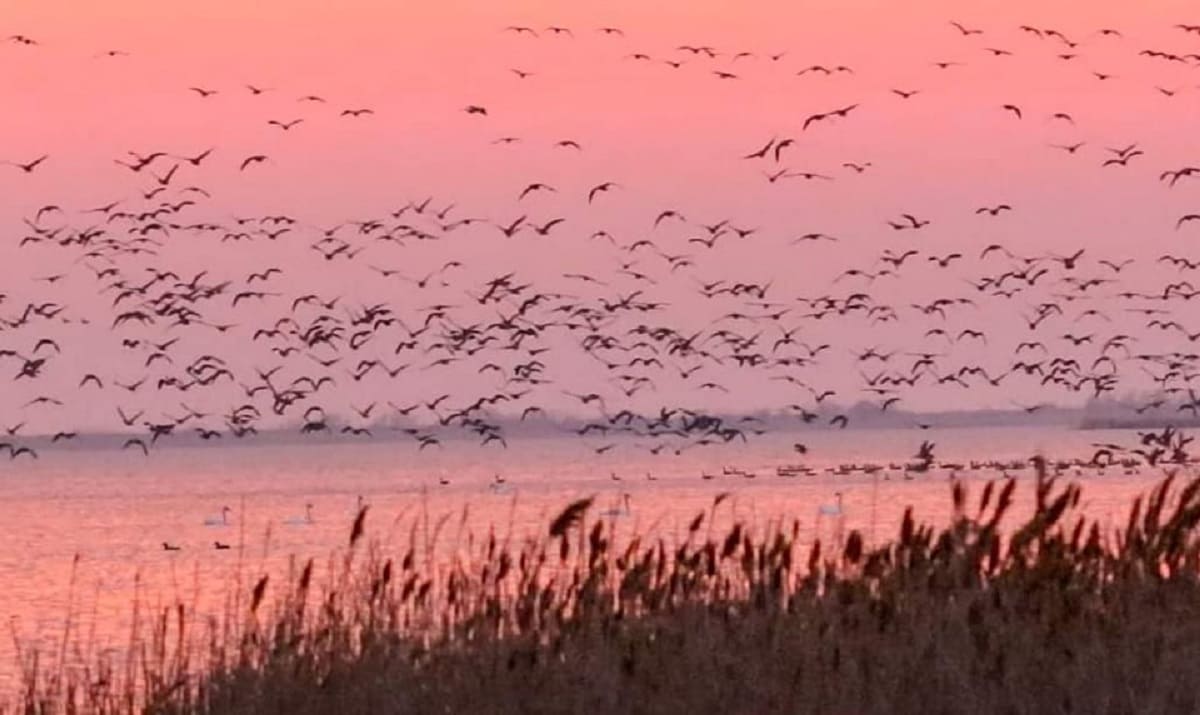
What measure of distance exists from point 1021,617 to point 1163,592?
1.28 m

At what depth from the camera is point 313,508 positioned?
374 ft

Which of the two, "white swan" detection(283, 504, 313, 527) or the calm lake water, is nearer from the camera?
the calm lake water

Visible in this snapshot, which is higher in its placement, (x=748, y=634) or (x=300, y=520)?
(x=748, y=634)

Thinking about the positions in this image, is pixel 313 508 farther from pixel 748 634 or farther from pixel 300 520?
pixel 748 634

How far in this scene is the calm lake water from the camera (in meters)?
49.4

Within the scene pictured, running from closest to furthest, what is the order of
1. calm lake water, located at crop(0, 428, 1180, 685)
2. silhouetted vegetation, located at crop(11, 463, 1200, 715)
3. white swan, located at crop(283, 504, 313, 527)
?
silhouetted vegetation, located at crop(11, 463, 1200, 715) < calm lake water, located at crop(0, 428, 1180, 685) < white swan, located at crop(283, 504, 313, 527)

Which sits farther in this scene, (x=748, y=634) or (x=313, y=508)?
(x=313, y=508)

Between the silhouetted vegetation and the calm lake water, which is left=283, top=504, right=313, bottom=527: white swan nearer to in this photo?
the calm lake water

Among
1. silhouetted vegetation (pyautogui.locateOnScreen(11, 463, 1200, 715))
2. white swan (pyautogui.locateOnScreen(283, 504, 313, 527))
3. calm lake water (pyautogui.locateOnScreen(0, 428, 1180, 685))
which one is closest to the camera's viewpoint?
silhouetted vegetation (pyautogui.locateOnScreen(11, 463, 1200, 715))

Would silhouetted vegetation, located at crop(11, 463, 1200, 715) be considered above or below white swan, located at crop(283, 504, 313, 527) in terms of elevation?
above

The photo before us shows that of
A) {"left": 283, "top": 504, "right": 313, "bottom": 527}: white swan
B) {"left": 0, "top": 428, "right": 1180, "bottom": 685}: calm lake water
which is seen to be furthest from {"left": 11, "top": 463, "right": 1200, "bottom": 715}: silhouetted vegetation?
{"left": 283, "top": 504, "right": 313, "bottom": 527}: white swan

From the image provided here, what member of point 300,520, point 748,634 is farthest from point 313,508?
point 748,634

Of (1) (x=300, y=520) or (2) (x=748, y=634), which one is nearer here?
(2) (x=748, y=634)

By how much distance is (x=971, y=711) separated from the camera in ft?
52.5
